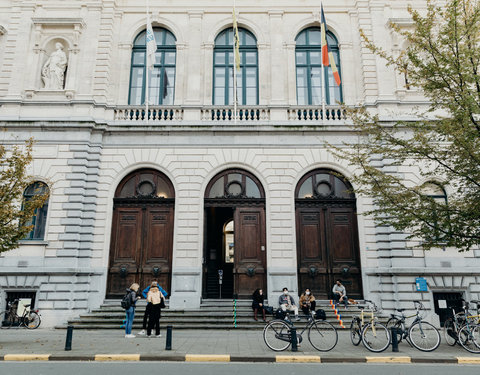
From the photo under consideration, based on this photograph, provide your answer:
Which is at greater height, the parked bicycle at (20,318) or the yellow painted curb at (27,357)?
the parked bicycle at (20,318)

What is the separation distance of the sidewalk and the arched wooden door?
371 centimetres

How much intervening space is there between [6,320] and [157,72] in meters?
13.6

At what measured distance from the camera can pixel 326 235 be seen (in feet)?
54.3

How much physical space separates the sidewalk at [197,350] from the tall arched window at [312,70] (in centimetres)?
1176

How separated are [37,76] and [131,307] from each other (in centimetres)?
1315

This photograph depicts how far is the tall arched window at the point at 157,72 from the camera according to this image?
1858cm

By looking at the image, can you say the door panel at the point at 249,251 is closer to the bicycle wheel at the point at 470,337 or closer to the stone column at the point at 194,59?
the stone column at the point at 194,59

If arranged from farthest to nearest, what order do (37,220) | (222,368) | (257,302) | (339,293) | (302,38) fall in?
(302,38) → (37,220) → (339,293) → (257,302) → (222,368)

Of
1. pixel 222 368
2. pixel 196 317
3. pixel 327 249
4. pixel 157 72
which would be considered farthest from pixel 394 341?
pixel 157 72

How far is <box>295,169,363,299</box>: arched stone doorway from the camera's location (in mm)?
16031

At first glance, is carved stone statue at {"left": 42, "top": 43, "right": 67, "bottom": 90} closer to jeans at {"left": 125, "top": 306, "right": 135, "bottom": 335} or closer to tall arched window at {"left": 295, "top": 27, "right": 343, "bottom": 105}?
jeans at {"left": 125, "top": 306, "right": 135, "bottom": 335}

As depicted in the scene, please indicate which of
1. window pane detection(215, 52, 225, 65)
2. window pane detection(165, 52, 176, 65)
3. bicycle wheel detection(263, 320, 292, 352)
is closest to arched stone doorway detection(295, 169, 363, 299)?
bicycle wheel detection(263, 320, 292, 352)

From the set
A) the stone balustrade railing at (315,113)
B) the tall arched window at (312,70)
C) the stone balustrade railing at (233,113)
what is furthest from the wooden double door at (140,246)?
the tall arched window at (312,70)

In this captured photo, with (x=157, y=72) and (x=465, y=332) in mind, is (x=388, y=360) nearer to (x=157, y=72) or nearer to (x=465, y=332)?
(x=465, y=332)
